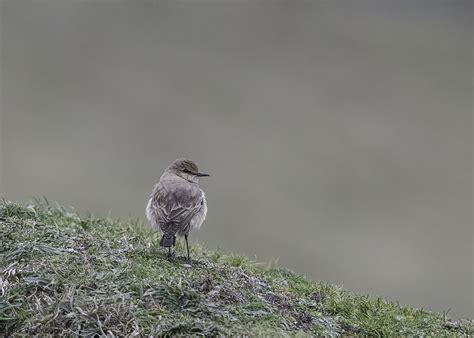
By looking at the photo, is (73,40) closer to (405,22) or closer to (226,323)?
(405,22)

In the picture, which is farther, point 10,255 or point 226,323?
point 10,255

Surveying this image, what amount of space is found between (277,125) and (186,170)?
47.8 metres

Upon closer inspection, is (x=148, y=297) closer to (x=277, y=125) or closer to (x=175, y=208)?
(x=175, y=208)

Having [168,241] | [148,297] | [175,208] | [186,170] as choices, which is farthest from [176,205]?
[148,297]

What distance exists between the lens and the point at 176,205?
10.1 meters

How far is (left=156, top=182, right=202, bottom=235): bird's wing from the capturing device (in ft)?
32.1

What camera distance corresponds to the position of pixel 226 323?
23.9 feet

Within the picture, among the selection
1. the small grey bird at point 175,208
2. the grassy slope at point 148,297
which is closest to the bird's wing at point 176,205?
the small grey bird at point 175,208

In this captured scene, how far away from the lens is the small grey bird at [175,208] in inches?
383

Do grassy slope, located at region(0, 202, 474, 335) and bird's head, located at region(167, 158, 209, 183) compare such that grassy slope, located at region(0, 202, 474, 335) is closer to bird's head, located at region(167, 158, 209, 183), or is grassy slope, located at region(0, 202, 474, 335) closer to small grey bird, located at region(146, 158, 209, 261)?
small grey bird, located at region(146, 158, 209, 261)

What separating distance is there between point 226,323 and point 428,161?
49626 mm

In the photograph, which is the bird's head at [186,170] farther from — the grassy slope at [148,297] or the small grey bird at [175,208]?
the grassy slope at [148,297]

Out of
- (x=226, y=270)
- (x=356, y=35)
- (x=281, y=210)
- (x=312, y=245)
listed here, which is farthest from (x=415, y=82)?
(x=226, y=270)

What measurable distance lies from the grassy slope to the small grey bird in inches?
11.9
